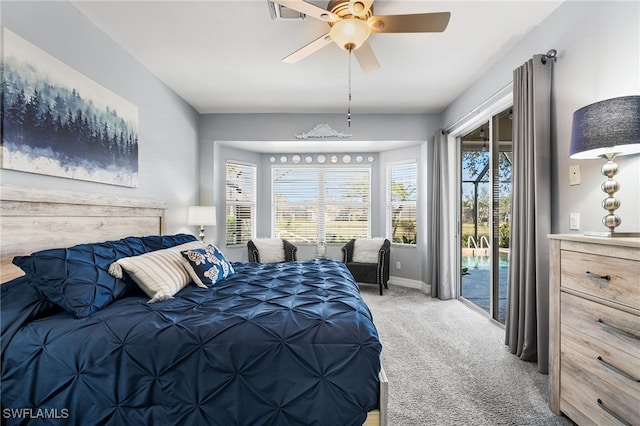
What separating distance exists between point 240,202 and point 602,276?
4678mm

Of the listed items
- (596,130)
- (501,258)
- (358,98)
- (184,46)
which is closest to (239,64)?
(184,46)

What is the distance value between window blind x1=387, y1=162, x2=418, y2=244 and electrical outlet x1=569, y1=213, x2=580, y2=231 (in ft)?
9.15

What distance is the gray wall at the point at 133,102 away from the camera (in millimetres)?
1937

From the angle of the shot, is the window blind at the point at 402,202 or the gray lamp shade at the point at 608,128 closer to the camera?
the gray lamp shade at the point at 608,128

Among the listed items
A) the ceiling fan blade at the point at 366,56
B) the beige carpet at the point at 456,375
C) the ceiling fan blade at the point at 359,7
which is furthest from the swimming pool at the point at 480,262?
the ceiling fan blade at the point at 359,7

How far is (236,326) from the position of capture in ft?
4.73

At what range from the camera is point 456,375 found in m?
2.23

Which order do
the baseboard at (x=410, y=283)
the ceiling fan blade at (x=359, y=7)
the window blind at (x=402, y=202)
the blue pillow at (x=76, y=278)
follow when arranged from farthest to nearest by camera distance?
1. the window blind at (x=402, y=202)
2. the baseboard at (x=410, y=283)
3. the ceiling fan blade at (x=359, y=7)
4. the blue pillow at (x=76, y=278)

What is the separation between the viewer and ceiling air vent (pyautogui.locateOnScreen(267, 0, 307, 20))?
2.20 m

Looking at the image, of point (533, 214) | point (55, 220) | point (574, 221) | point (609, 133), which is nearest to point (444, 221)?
point (533, 214)

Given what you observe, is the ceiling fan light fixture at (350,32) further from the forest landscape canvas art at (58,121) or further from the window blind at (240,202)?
the window blind at (240,202)

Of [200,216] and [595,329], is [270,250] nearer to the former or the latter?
[200,216]

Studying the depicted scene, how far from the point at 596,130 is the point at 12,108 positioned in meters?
3.25

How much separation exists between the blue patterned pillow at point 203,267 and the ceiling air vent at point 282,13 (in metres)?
1.86
